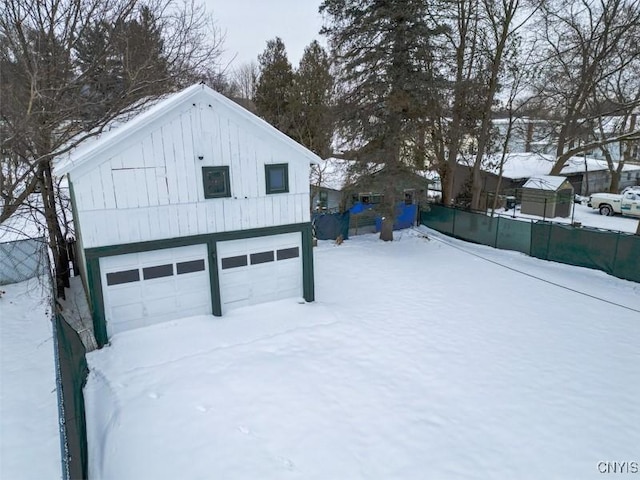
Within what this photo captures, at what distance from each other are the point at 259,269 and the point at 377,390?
15.5ft

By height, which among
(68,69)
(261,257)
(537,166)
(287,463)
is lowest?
(287,463)

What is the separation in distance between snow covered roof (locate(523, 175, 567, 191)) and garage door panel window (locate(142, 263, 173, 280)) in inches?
881

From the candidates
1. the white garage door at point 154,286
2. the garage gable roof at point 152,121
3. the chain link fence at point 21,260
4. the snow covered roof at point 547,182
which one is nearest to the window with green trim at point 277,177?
the garage gable roof at point 152,121

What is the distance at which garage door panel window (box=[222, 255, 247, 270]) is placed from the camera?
34.2 feet

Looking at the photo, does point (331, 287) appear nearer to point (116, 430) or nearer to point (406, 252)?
point (406, 252)

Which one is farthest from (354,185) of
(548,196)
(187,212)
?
(548,196)

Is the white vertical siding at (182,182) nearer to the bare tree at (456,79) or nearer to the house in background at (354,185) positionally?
the house in background at (354,185)

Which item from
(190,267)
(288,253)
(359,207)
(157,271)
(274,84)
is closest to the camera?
(157,271)

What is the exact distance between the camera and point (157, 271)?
9641 mm

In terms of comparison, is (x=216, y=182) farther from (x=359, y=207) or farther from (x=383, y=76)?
(x=359, y=207)

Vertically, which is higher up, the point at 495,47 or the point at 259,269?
the point at 495,47

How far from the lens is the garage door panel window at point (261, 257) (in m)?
10.8

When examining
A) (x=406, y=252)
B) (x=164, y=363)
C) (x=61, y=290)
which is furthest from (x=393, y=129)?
(x=61, y=290)

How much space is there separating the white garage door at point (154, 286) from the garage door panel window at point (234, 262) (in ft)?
1.57
